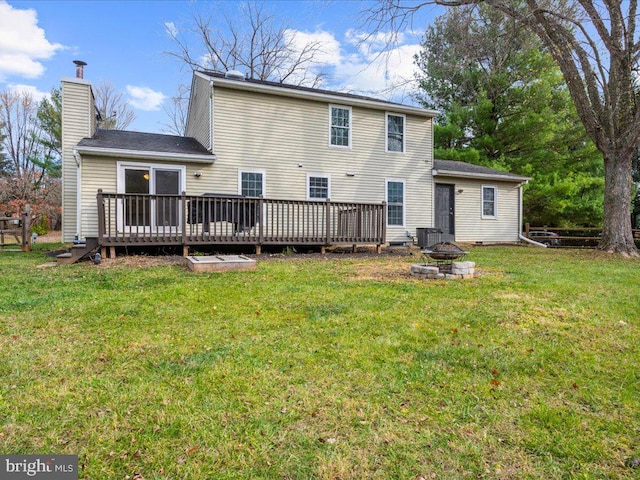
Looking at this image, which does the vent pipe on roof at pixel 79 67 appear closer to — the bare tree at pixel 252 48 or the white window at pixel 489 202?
the bare tree at pixel 252 48

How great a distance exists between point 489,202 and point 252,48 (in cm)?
1548

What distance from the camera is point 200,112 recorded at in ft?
40.0

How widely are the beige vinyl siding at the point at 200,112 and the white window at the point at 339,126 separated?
152 inches

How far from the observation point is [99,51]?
18.9m

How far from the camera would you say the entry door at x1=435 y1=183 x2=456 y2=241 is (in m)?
14.1

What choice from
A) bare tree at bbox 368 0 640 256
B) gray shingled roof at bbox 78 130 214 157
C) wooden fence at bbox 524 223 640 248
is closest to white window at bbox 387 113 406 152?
bare tree at bbox 368 0 640 256

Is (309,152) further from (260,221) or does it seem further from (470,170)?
(470,170)

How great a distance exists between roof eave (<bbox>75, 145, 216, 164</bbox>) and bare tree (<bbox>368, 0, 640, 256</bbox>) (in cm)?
610

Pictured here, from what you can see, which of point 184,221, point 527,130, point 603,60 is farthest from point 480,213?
point 184,221

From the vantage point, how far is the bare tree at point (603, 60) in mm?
10039

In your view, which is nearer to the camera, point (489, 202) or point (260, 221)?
point (260, 221)

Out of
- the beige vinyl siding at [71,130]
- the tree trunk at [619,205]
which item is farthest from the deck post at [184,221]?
the tree trunk at [619,205]

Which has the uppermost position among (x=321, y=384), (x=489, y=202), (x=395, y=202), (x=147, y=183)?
(x=147, y=183)

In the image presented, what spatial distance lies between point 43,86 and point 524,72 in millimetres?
29612
